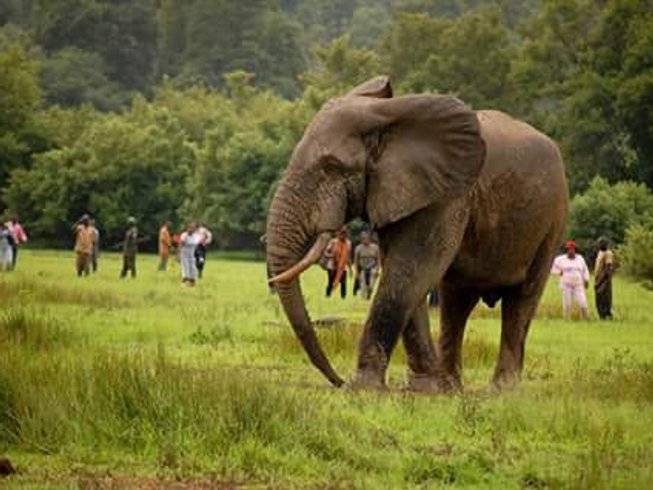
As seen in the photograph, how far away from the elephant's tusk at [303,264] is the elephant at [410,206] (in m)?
0.01

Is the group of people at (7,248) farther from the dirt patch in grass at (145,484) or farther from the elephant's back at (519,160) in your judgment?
the dirt patch in grass at (145,484)

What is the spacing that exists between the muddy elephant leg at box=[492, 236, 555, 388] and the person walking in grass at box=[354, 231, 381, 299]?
53.9ft

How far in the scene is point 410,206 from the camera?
13141 mm

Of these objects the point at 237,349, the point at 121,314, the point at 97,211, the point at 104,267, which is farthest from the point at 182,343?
the point at 97,211

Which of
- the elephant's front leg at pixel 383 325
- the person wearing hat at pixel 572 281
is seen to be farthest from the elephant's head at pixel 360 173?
the person wearing hat at pixel 572 281

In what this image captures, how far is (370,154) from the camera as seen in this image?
1330 centimetres

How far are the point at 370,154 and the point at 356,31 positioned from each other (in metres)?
114

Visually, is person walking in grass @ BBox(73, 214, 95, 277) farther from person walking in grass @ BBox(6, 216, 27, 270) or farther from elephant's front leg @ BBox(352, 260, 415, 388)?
elephant's front leg @ BBox(352, 260, 415, 388)

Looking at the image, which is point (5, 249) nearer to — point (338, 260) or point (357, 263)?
point (357, 263)

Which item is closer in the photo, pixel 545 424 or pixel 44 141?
pixel 545 424

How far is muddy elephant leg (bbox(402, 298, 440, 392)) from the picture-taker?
1366 centimetres

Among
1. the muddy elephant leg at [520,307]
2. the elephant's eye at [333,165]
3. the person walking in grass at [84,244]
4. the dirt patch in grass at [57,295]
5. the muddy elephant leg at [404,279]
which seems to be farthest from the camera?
the person walking in grass at [84,244]

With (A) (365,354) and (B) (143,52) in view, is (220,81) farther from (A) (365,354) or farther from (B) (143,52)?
(A) (365,354)

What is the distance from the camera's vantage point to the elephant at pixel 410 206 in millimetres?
12820
